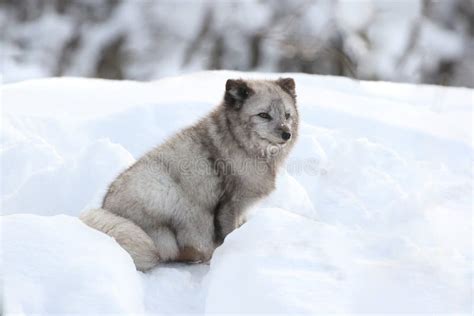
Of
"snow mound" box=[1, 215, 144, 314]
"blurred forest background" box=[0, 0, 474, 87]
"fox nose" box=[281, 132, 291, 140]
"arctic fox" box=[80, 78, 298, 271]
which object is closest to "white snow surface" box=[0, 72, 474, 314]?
"snow mound" box=[1, 215, 144, 314]

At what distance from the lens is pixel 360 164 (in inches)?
242

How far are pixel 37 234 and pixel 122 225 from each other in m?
0.60

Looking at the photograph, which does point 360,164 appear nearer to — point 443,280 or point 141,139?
point 141,139

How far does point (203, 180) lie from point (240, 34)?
2.44 metres

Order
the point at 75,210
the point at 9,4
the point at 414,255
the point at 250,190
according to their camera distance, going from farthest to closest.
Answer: the point at 75,210, the point at 250,190, the point at 414,255, the point at 9,4

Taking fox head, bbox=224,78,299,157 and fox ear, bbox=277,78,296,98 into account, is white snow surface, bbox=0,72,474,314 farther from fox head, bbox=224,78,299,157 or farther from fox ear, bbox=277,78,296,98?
fox ear, bbox=277,78,296,98

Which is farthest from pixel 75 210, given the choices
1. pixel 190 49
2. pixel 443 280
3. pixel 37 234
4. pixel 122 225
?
pixel 190 49

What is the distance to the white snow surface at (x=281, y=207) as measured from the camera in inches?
118

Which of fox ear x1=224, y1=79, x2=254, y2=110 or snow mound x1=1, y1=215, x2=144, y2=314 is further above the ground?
fox ear x1=224, y1=79, x2=254, y2=110

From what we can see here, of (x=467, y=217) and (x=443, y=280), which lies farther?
(x=467, y=217)

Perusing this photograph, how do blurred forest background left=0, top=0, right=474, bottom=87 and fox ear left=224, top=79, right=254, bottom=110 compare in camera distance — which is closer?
blurred forest background left=0, top=0, right=474, bottom=87

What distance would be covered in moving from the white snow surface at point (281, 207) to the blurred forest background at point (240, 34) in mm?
401

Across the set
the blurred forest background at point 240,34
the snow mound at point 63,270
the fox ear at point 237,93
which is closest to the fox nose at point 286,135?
the fox ear at point 237,93

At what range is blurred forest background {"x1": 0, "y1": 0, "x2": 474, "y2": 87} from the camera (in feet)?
4.84
